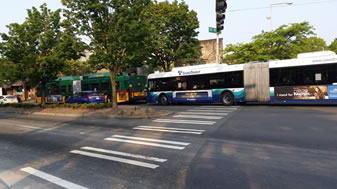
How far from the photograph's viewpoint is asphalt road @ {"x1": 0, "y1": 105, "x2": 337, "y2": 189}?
421 centimetres

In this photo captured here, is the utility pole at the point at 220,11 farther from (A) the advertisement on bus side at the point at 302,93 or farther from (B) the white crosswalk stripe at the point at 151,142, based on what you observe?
(B) the white crosswalk stripe at the point at 151,142

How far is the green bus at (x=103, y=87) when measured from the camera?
24825 millimetres

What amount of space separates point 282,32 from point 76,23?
18.7 m

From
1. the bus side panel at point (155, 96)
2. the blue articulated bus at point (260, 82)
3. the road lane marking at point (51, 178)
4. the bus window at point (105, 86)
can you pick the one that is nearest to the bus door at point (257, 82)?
the blue articulated bus at point (260, 82)

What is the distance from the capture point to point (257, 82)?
643 inches

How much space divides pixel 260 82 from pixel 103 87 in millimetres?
16651

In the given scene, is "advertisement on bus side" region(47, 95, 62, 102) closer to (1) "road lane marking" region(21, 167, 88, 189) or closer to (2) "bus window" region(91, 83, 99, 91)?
(2) "bus window" region(91, 83, 99, 91)

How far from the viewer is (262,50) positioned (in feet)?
78.7

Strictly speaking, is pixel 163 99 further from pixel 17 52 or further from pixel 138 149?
pixel 138 149

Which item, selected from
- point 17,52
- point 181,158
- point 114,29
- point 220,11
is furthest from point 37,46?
point 181,158

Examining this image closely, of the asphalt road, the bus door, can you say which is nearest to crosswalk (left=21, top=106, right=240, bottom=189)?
the asphalt road

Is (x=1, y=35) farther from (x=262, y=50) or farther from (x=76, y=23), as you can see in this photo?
(x=262, y=50)

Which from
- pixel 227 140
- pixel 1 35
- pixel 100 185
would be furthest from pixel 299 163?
pixel 1 35

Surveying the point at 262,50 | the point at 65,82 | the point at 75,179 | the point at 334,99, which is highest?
the point at 262,50
